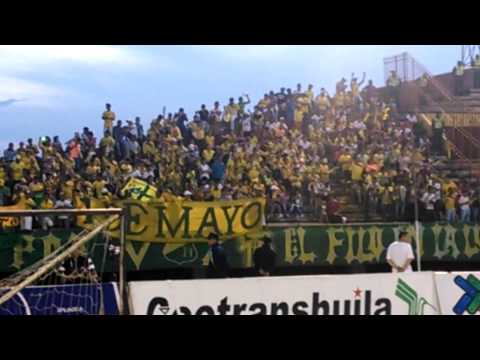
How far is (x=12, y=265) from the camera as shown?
13391 mm

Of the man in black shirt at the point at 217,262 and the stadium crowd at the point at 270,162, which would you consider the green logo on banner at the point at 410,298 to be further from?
the stadium crowd at the point at 270,162

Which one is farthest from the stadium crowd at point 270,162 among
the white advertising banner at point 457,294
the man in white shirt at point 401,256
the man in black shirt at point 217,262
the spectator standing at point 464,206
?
the white advertising banner at point 457,294

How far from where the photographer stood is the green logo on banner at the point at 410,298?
927 centimetres

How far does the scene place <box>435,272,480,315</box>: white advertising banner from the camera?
30.8 feet

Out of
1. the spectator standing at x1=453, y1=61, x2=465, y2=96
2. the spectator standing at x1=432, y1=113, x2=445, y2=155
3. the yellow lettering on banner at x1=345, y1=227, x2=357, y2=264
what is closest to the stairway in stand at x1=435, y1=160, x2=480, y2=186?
the spectator standing at x1=432, y1=113, x2=445, y2=155

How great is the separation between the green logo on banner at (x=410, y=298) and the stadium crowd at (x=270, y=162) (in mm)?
7118

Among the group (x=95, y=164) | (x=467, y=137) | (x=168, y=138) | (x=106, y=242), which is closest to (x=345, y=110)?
(x=467, y=137)

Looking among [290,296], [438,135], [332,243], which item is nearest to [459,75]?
[438,135]

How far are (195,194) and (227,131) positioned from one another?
3.53 metres

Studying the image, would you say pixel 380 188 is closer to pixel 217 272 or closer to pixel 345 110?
pixel 345 110

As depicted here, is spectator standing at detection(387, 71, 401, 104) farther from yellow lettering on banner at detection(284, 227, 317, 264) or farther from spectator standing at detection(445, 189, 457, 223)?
yellow lettering on banner at detection(284, 227, 317, 264)

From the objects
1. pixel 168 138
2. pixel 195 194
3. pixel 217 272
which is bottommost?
pixel 217 272

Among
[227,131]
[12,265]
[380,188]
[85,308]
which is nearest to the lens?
[85,308]

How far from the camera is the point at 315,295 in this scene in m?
9.08
